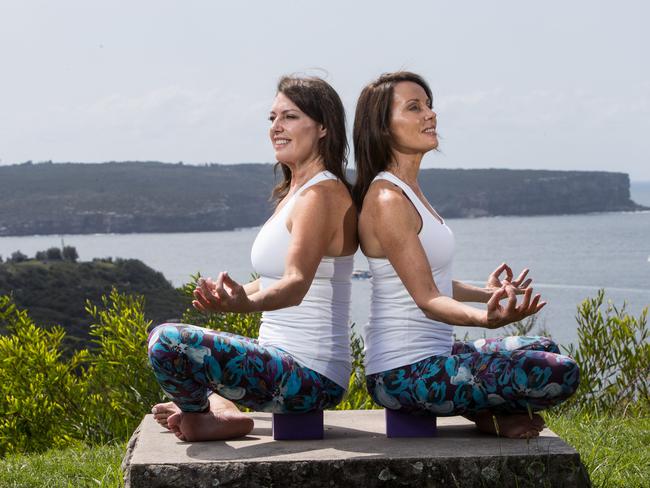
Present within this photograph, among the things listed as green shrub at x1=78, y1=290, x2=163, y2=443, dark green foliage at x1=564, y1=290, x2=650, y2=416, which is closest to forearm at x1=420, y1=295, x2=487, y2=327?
green shrub at x1=78, y1=290, x2=163, y2=443

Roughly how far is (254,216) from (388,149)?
125ft

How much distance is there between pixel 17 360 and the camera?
7590mm

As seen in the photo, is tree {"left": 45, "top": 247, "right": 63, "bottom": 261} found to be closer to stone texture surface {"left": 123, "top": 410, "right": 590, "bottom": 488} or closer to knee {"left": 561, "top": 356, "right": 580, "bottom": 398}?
stone texture surface {"left": 123, "top": 410, "right": 590, "bottom": 488}

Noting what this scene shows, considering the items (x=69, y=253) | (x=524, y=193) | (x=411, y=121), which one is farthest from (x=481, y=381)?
(x=524, y=193)

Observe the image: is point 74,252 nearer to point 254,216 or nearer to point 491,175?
point 254,216

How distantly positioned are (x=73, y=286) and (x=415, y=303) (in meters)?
21.7

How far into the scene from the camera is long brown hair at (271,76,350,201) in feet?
13.9

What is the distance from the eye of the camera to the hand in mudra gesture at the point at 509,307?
11.7ft

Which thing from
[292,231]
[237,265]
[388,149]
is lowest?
[237,265]

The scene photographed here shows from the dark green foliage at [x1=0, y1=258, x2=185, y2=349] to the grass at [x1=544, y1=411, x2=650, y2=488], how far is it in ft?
43.7

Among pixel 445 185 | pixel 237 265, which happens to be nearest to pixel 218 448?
pixel 237 265

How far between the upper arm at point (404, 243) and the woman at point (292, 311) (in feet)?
0.55

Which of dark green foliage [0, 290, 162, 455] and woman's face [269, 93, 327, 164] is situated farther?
dark green foliage [0, 290, 162, 455]

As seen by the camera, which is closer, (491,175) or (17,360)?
(17,360)
